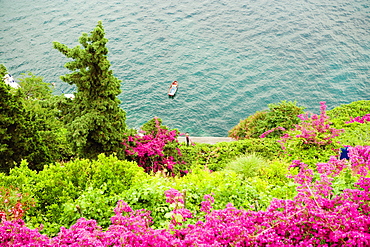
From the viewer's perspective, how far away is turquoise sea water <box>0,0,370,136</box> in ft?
104

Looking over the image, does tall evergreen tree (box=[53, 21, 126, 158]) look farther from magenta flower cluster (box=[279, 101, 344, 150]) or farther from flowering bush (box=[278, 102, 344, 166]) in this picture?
magenta flower cluster (box=[279, 101, 344, 150])

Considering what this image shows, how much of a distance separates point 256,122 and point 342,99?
1703cm

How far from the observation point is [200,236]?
157 inches

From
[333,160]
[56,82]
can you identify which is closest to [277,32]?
[56,82]

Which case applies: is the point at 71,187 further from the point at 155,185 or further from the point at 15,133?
the point at 15,133

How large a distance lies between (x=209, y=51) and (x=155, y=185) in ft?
108

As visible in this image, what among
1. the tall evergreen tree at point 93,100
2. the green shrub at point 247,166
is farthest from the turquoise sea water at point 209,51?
the tall evergreen tree at point 93,100

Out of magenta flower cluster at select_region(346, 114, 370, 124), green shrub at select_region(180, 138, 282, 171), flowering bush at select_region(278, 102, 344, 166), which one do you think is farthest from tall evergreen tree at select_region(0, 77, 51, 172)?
magenta flower cluster at select_region(346, 114, 370, 124)

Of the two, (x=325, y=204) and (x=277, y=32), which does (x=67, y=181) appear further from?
(x=277, y=32)

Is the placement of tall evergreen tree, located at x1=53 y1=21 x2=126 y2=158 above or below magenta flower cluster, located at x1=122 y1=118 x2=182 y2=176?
above

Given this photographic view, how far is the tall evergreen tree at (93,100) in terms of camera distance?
10180 millimetres

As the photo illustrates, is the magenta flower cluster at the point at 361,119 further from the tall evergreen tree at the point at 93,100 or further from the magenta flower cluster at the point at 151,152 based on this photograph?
the tall evergreen tree at the point at 93,100

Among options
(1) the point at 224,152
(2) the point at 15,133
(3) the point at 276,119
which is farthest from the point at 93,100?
(3) the point at 276,119

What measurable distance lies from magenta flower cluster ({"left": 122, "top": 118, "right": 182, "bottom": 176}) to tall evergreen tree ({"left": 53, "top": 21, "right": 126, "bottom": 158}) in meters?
0.83
